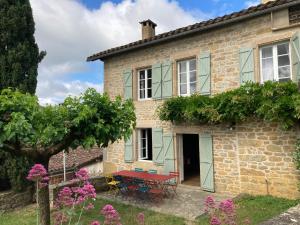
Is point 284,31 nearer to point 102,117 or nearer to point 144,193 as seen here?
point 102,117

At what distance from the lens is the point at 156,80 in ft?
35.7

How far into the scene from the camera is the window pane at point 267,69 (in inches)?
329

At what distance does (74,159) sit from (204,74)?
30.8 feet

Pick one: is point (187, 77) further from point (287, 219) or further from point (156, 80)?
point (287, 219)

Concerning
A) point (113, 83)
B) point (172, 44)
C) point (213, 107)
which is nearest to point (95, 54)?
point (113, 83)

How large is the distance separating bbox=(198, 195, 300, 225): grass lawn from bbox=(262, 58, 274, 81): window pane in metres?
3.47

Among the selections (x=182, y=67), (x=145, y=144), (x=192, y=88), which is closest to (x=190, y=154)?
(x=145, y=144)

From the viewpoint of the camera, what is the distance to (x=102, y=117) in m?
6.34

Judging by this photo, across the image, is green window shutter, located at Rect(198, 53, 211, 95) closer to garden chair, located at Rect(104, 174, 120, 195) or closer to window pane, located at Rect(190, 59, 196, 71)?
window pane, located at Rect(190, 59, 196, 71)

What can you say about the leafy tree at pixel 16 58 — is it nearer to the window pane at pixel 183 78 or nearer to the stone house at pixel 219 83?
the stone house at pixel 219 83

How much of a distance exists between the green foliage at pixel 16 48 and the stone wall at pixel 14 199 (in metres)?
3.58

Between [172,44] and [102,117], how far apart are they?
17.7 ft

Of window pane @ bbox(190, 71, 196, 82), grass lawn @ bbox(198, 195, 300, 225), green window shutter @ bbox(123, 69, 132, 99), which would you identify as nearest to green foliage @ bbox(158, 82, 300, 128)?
window pane @ bbox(190, 71, 196, 82)

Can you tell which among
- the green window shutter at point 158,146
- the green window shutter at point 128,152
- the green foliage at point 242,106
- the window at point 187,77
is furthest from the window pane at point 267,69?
the green window shutter at point 128,152
